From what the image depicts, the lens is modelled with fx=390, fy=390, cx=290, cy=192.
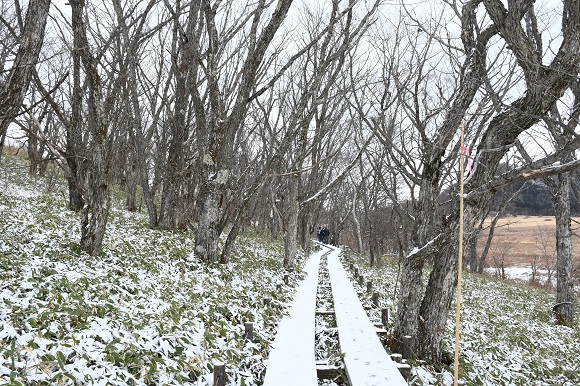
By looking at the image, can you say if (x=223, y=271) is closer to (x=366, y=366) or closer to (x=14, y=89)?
(x=366, y=366)

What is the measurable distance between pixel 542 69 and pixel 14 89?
292 inches

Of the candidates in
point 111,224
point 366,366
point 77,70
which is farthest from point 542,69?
point 111,224

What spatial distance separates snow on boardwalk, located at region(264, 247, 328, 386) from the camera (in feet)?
17.1

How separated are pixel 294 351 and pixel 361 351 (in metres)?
1.13

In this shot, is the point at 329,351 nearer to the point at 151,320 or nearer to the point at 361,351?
the point at 361,351

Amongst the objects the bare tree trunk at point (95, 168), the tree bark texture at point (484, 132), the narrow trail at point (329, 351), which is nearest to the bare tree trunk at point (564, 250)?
the narrow trail at point (329, 351)

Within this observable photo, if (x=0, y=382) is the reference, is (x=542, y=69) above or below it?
above

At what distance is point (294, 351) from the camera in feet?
20.4

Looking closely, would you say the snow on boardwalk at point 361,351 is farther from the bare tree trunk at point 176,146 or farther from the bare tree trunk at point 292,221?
the bare tree trunk at point 176,146

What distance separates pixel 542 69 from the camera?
5465mm

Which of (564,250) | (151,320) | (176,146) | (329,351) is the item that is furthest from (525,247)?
(151,320)

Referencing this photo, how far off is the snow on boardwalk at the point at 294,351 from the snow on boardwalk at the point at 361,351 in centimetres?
56

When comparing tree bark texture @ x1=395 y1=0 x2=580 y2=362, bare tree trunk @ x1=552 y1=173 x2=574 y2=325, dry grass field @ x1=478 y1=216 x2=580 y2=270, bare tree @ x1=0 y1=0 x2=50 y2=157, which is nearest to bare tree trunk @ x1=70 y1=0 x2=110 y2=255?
bare tree @ x1=0 y1=0 x2=50 y2=157

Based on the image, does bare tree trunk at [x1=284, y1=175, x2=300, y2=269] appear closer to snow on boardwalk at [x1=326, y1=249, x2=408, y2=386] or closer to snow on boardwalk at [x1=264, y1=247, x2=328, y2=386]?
snow on boardwalk at [x1=326, y1=249, x2=408, y2=386]
